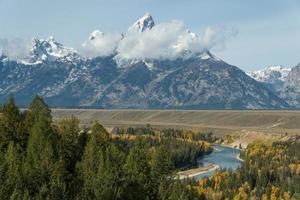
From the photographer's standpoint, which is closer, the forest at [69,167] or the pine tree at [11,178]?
the pine tree at [11,178]

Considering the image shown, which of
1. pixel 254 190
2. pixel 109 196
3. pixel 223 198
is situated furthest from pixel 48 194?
pixel 254 190

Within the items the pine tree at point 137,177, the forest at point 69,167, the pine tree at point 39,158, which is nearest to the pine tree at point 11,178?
the forest at point 69,167

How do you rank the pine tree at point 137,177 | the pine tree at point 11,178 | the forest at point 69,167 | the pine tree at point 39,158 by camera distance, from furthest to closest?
the pine tree at point 137,177 < the pine tree at point 39,158 < the forest at point 69,167 < the pine tree at point 11,178

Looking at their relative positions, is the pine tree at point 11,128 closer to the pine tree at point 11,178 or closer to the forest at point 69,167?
the forest at point 69,167

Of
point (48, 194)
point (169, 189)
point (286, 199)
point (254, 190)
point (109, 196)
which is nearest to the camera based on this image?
point (48, 194)

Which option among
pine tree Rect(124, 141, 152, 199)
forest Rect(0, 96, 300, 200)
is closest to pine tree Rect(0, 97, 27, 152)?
forest Rect(0, 96, 300, 200)

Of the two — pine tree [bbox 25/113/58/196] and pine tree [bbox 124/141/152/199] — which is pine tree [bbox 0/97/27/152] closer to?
pine tree [bbox 25/113/58/196]

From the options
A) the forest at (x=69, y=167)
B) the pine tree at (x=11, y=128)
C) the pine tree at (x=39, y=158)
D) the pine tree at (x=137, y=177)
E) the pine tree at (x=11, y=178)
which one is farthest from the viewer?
the pine tree at (x=11, y=128)

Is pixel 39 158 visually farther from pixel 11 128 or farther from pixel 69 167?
pixel 11 128

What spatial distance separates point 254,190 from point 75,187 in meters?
114

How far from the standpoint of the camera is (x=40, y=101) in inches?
4975

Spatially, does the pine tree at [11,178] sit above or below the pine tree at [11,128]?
below

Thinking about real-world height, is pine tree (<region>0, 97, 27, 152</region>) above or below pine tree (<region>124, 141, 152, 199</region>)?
above

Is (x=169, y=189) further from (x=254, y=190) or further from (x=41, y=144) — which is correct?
(x=254, y=190)
